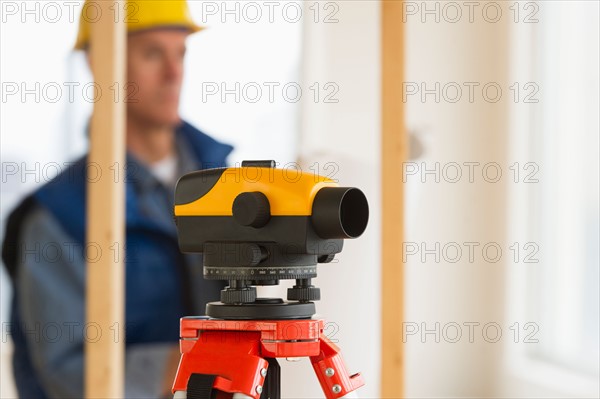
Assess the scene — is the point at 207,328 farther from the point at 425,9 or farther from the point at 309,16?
the point at 425,9

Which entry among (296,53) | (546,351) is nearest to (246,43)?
(296,53)

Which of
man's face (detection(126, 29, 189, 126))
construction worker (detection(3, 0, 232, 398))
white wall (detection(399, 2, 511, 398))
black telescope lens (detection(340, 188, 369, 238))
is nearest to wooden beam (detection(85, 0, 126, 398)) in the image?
construction worker (detection(3, 0, 232, 398))

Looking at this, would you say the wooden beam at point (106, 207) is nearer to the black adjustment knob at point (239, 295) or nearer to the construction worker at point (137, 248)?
the construction worker at point (137, 248)

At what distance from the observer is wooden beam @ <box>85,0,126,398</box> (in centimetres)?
163

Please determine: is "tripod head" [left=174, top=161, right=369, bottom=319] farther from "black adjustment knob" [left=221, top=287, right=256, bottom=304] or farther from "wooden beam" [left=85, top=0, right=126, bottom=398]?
"wooden beam" [left=85, top=0, right=126, bottom=398]

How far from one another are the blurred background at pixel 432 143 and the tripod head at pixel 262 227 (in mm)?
876

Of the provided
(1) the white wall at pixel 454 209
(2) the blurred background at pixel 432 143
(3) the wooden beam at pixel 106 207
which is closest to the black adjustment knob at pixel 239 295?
(3) the wooden beam at pixel 106 207

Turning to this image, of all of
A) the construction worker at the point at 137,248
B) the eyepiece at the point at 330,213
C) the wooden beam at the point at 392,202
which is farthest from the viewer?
the construction worker at the point at 137,248

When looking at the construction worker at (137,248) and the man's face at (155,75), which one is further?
the man's face at (155,75)

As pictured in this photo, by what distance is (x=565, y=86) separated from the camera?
2.41 m

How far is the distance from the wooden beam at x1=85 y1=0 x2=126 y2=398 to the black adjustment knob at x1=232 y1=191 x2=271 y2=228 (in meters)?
0.67

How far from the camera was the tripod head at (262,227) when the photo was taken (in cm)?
104

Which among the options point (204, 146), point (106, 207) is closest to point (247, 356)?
point (106, 207)

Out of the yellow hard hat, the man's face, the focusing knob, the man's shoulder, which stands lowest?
the focusing knob
